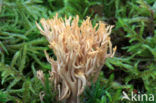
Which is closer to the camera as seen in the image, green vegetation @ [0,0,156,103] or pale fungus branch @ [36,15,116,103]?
pale fungus branch @ [36,15,116,103]

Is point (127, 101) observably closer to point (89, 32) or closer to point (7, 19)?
point (89, 32)

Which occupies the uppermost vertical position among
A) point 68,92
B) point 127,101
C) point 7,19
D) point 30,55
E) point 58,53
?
point 7,19

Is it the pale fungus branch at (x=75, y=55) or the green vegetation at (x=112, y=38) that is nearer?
the pale fungus branch at (x=75, y=55)

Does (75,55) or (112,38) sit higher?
(75,55)

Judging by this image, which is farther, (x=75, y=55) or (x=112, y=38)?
(x=112, y=38)

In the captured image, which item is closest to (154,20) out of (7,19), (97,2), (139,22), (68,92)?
(139,22)
